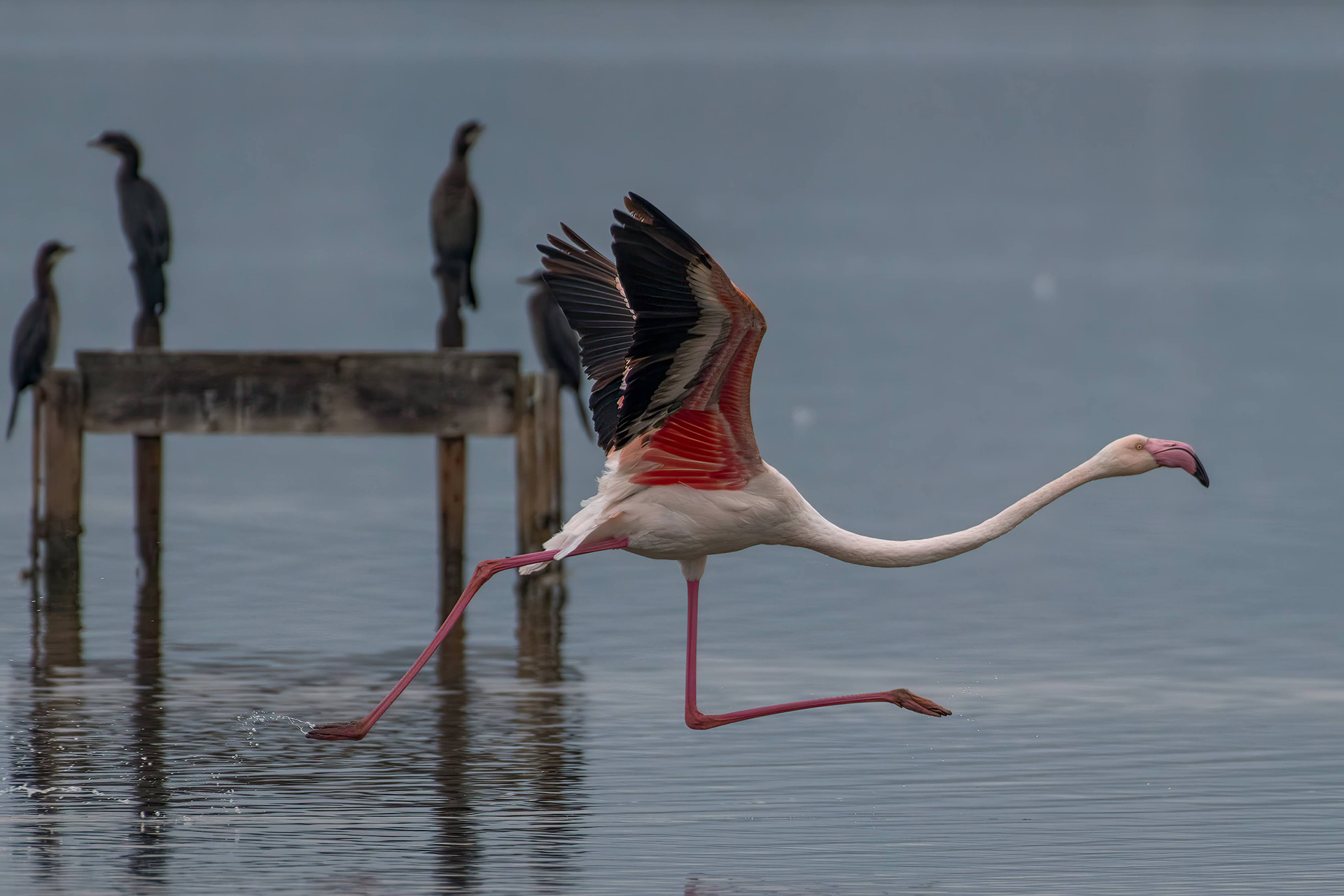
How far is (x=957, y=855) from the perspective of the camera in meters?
9.63

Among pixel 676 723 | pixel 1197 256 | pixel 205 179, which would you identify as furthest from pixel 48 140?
pixel 676 723

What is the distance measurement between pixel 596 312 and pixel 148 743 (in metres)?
2.87

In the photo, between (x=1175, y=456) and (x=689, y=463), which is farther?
(x=689, y=463)

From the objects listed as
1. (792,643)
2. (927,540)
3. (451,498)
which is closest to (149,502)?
(451,498)

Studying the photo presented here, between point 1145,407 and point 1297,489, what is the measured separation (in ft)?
24.3

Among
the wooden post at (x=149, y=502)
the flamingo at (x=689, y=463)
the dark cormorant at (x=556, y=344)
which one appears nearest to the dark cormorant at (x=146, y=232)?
the wooden post at (x=149, y=502)

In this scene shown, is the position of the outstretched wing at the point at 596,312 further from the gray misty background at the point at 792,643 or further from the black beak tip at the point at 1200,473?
the black beak tip at the point at 1200,473

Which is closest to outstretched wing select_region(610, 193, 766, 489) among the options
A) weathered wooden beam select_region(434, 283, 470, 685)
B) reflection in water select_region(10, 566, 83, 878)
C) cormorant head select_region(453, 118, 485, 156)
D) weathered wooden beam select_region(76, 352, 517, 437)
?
reflection in water select_region(10, 566, 83, 878)

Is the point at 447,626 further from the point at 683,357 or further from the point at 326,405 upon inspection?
the point at 326,405

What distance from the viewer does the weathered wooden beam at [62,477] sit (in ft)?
51.8

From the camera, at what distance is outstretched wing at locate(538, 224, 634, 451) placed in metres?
11.5

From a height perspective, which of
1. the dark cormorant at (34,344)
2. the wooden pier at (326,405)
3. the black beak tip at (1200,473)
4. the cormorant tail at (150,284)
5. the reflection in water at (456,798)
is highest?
the cormorant tail at (150,284)

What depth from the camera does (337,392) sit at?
15414 mm

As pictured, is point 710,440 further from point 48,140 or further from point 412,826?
point 48,140
